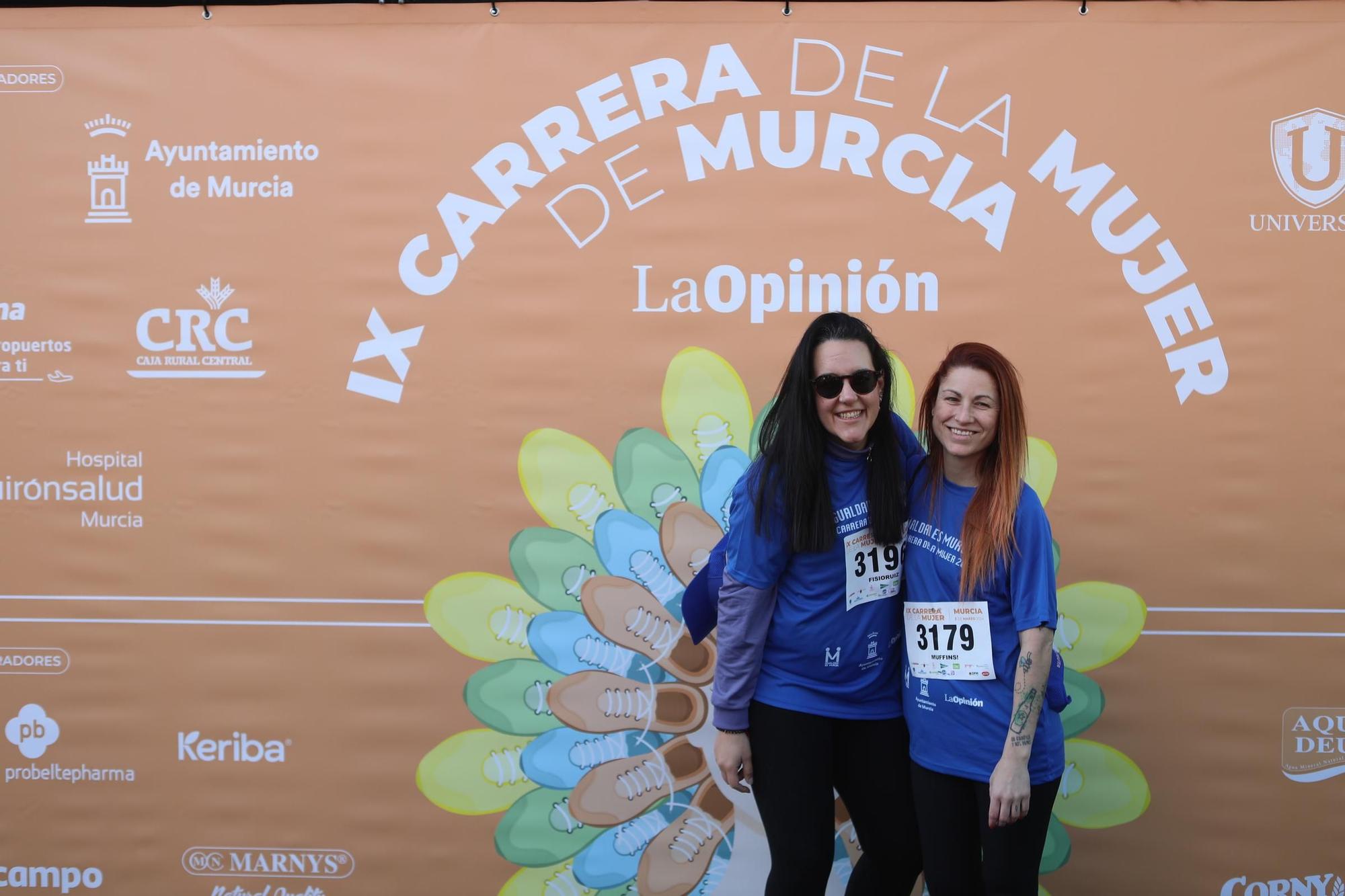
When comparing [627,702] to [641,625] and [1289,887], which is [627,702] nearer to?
[641,625]

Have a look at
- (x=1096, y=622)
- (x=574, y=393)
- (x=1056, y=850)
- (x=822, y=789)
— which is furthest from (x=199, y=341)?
(x=1056, y=850)

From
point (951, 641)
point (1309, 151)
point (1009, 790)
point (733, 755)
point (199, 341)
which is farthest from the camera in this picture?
point (199, 341)

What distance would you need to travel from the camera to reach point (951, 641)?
1924 millimetres

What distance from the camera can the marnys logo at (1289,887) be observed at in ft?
8.70

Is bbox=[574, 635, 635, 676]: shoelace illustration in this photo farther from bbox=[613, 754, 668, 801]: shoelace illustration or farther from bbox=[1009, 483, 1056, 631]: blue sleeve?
bbox=[1009, 483, 1056, 631]: blue sleeve

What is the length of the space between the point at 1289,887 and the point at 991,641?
5.12ft

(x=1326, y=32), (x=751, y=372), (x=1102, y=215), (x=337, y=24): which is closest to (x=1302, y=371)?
(x=1102, y=215)

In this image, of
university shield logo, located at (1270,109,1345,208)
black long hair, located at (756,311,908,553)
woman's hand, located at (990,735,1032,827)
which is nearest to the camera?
woman's hand, located at (990,735,1032,827)

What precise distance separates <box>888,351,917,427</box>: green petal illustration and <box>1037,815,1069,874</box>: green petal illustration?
1181 mm

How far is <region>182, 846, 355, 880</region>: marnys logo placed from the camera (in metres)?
2.74

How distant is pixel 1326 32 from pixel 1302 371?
3.02ft

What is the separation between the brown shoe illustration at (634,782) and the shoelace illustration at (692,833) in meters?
0.08

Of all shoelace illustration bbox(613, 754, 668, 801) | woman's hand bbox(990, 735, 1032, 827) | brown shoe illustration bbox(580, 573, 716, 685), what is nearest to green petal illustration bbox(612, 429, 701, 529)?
brown shoe illustration bbox(580, 573, 716, 685)

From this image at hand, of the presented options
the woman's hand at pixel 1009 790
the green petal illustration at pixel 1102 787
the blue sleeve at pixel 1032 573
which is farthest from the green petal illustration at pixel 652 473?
the green petal illustration at pixel 1102 787
